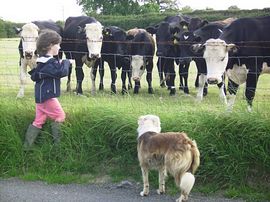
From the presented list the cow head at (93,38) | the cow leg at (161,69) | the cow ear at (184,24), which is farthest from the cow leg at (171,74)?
the cow head at (93,38)

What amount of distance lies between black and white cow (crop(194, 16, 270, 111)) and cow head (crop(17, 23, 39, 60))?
467cm

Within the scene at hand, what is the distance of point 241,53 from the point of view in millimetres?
9969

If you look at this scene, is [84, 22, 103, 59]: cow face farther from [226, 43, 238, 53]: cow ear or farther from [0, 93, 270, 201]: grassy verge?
[0, 93, 270, 201]: grassy verge

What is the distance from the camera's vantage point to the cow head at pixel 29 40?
12523 mm

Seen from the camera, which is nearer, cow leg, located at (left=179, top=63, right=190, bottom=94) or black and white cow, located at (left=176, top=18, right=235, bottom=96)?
black and white cow, located at (left=176, top=18, right=235, bottom=96)

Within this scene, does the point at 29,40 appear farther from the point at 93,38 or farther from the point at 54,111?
the point at 54,111

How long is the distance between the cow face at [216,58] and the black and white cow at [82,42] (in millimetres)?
3762

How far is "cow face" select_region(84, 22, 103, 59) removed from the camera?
12984mm

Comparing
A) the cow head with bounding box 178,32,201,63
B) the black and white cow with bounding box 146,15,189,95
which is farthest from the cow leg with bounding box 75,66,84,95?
the cow head with bounding box 178,32,201,63

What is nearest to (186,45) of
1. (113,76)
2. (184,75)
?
(184,75)

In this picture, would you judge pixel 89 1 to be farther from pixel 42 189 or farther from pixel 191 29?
pixel 42 189

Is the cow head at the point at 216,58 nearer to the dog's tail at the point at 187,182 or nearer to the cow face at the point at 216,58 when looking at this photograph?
the cow face at the point at 216,58

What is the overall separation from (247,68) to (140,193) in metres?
4.69

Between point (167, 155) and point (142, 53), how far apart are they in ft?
26.7
